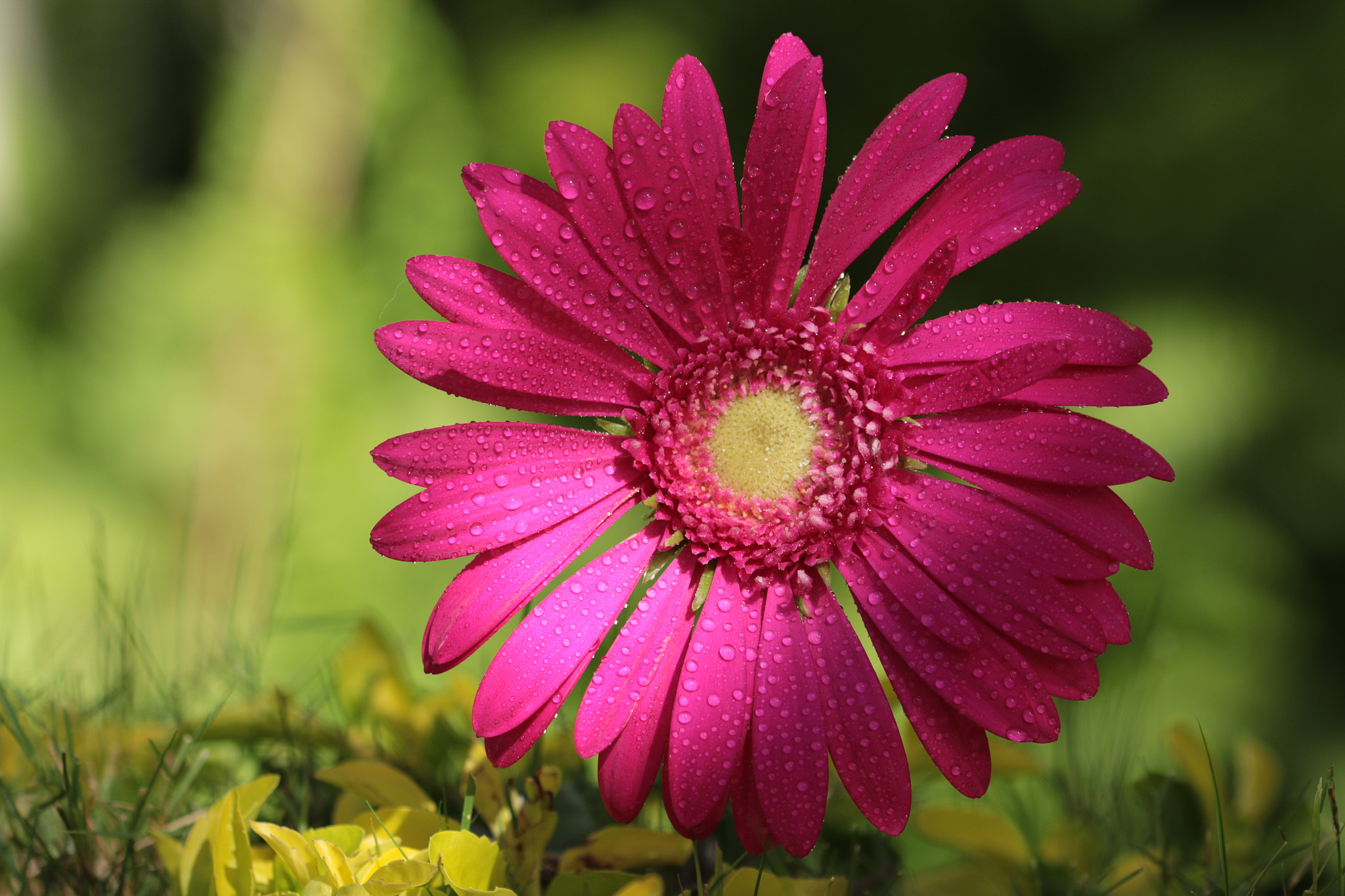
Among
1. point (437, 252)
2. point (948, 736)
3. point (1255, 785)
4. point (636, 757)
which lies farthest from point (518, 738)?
point (437, 252)

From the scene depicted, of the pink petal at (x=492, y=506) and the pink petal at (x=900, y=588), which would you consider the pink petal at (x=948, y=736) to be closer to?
the pink petal at (x=900, y=588)

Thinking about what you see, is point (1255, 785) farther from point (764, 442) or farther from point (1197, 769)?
point (764, 442)

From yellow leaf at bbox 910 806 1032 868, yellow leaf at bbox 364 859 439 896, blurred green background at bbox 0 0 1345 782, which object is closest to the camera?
yellow leaf at bbox 364 859 439 896

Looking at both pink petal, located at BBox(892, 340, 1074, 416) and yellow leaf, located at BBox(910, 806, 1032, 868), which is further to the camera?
yellow leaf, located at BBox(910, 806, 1032, 868)

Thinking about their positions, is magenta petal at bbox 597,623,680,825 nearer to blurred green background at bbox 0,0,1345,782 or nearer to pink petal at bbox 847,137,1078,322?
pink petal at bbox 847,137,1078,322

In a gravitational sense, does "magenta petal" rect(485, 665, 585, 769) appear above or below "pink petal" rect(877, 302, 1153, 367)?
below

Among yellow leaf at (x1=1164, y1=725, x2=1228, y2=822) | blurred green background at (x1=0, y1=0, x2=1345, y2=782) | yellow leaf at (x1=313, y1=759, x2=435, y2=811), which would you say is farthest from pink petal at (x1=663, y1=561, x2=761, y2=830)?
blurred green background at (x1=0, y1=0, x2=1345, y2=782)

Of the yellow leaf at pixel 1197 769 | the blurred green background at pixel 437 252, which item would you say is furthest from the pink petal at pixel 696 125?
the blurred green background at pixel 437 252

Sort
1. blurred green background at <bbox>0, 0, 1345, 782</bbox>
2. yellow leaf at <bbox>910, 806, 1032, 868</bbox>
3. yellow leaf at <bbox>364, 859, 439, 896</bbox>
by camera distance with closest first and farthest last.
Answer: yellow leaf at <bbox>364, 859, 439, 896</bbox> < yellow leaf at <bbox>910, 806, 1032, 868</bbox> < blurred green background at <bbox>0, 0, 1345, 782</bbox>
